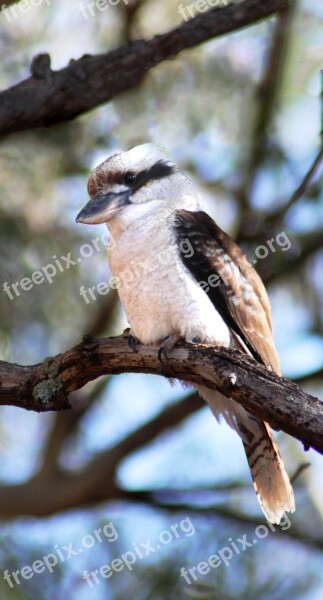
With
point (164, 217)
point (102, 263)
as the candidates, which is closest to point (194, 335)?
point (164, 217)

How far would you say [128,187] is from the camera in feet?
12.3

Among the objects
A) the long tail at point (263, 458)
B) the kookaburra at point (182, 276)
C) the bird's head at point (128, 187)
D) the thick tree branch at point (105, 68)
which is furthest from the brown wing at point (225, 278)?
the thick tree branch at point (105, 68)

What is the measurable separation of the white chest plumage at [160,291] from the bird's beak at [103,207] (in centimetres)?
11

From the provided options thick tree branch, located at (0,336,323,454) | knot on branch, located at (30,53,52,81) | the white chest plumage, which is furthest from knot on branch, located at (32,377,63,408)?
knot on branch, located at (30,53,52,81)

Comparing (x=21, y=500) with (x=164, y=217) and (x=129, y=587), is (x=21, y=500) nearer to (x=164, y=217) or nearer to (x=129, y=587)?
(x=129, y=587)

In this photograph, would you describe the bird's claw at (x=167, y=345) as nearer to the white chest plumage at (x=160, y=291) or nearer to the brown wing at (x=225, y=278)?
the white chest plumage at (x=160, y=291)

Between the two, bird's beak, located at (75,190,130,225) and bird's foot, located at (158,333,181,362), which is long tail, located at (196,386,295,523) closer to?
bird's foot, located at (158,333,181,362)

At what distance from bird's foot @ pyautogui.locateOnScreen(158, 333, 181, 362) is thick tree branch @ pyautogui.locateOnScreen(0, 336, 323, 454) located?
0.8 inches

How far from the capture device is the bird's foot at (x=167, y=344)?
330cm

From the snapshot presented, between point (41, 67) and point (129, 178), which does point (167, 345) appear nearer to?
point (129, 178)

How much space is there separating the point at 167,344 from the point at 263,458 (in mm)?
742

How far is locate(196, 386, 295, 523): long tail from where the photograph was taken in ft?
12.3

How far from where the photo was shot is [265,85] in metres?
4.96

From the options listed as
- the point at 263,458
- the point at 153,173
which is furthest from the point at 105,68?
the point at 263,458
